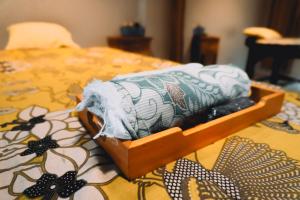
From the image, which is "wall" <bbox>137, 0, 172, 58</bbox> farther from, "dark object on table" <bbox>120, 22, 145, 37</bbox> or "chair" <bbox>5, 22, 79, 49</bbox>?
"chair" <bbox>5, 22, 79, 49</bbox>

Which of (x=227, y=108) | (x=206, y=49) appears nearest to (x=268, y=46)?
(x=206, y=49)

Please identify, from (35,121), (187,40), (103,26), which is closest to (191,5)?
(187,40)

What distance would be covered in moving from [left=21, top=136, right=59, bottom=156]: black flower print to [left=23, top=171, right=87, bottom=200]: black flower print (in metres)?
0.12

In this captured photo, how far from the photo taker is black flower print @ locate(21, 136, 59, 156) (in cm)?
59

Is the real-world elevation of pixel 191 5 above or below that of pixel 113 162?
above

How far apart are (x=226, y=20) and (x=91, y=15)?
222 centimetres

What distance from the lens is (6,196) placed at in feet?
1.43

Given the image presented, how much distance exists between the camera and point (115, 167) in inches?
20.9

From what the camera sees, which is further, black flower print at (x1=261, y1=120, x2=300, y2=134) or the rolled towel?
black flower print at (x1=261, y1=120, x2=300, y2=134)

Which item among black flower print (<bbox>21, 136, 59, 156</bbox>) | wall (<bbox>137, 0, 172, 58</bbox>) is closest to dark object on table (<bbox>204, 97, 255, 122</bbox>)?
black flower print (<bbox>21, 136, 59, 156</bbox>)

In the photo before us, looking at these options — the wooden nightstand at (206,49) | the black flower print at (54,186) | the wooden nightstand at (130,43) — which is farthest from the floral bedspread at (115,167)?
the wooden nightstand at (206,49)

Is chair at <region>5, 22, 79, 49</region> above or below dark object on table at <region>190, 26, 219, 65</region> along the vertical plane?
above

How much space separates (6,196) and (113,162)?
233 millimetres

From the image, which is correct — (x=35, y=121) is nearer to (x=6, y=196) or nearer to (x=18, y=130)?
(x=18, y=130)
